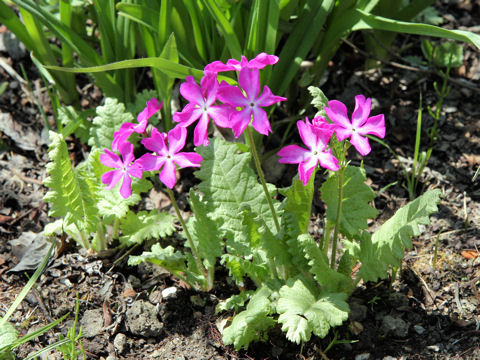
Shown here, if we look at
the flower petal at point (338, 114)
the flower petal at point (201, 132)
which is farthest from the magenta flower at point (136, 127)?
the flower petal at point (338, 114)

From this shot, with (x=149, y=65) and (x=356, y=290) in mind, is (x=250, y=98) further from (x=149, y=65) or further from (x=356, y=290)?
(x=356, y=290)

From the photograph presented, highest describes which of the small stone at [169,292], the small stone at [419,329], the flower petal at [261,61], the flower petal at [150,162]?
the flower petal at [261,61]

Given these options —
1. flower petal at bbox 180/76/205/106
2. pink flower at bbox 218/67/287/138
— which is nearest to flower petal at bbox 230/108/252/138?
pink flower at bbox 218/67/287/138

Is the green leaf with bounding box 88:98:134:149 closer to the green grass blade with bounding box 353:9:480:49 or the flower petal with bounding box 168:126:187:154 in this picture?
the flower petal with bounding box 168:126:187:154

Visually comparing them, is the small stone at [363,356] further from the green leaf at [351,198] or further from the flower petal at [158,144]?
the flower petal at [158,144]

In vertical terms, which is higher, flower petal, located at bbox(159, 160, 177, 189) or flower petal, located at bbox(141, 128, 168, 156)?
flower petal, located at bbox(141, 128, 168, 156)

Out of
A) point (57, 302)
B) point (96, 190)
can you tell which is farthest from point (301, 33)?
point (57, 302)
